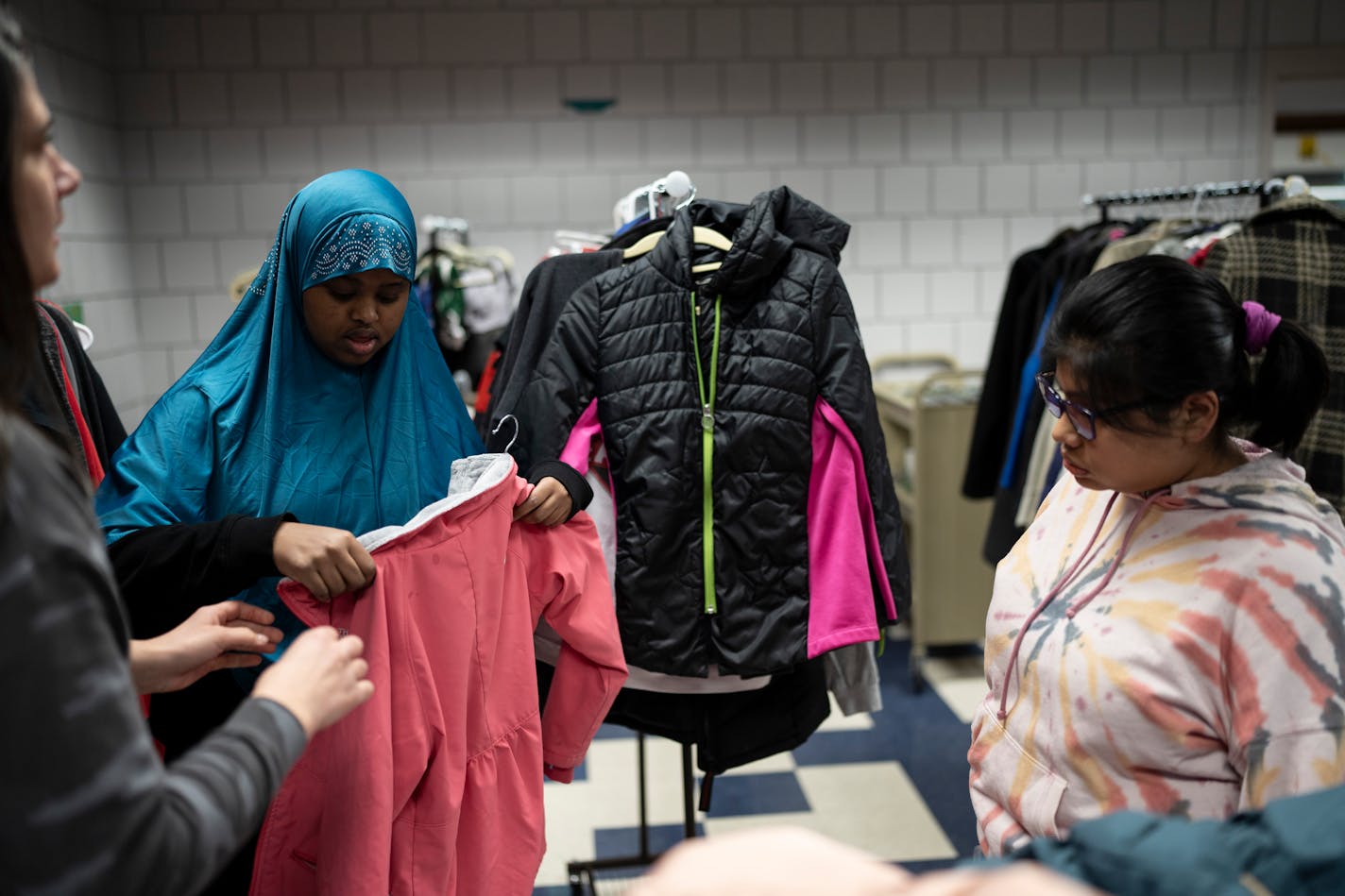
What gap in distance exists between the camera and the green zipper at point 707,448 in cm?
185

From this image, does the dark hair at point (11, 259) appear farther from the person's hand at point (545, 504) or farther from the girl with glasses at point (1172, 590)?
the girl with glasses at point (1172, 590)

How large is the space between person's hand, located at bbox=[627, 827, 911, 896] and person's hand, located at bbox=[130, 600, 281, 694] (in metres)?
0.62

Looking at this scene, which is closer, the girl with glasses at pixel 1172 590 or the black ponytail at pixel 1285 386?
the girl with glasses at pixel 1172 590

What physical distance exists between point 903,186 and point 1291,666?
382cm

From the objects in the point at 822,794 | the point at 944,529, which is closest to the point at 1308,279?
the point at 944,529

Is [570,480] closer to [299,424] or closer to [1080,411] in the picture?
[299,424]

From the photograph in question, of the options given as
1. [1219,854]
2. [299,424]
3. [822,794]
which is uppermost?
[299,424]

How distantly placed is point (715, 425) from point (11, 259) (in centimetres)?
121

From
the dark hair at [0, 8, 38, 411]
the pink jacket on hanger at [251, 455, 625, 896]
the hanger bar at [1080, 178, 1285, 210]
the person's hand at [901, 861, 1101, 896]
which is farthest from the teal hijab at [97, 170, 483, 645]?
the hanger bar at [1080, 178, 1285, 210]

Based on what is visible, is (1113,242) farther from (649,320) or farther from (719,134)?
(719,134)

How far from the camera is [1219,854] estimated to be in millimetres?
760

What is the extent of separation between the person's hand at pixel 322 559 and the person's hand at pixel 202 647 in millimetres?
71

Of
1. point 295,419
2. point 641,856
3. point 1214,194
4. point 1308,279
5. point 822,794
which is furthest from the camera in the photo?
point 822,794

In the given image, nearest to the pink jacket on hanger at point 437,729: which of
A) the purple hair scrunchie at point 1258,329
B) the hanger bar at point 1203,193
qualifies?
Result: the purple hair scrunchie at point 1258,329
